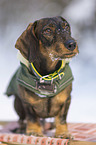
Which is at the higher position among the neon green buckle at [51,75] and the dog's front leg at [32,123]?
the neon green buckle at [51,75]

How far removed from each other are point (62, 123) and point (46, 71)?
459 millimetres

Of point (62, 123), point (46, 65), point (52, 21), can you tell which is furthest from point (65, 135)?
point (52, 21)

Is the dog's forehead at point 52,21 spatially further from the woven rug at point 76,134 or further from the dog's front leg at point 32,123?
the woven rug at point 76,134

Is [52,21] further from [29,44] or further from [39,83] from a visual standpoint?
[39,83]

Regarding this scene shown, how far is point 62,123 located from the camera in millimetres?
2324

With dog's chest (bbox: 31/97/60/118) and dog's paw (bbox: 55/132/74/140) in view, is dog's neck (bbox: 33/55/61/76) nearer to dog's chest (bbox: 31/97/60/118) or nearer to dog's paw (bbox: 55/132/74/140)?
dog's chest (bbox: 31/97/60/118)

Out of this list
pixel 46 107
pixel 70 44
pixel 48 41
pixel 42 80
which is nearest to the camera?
pixel 70 44

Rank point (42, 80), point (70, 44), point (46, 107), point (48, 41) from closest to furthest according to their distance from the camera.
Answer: point (70, 44)
point (48, 41)
point (42, 80)
point (46, 107)

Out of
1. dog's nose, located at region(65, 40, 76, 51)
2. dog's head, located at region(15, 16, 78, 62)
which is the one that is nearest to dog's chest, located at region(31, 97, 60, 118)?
dog's head, located at region(15, 16, 78, 62)

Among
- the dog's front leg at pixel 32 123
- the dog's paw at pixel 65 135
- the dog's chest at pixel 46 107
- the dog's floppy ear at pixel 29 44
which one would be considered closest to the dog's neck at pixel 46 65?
the dog's floppy ear at pixel 29 44

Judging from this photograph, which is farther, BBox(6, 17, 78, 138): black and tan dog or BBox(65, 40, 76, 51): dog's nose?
BBox(6, 17, 78, 138): black and tan dog

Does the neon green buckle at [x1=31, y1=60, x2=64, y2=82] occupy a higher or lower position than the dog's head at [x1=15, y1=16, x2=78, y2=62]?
lower

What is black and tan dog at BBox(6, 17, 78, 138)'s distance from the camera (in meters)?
2.03

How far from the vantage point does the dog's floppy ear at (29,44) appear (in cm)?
208
